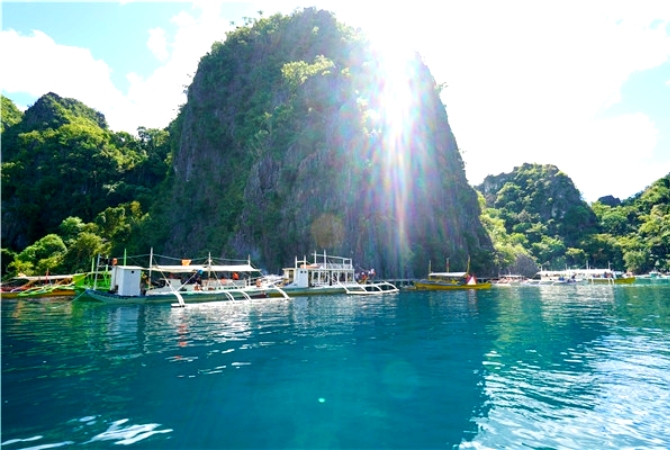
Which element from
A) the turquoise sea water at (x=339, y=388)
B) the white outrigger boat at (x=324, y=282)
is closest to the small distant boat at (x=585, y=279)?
the white outrigger boat at (x=324, y=282)

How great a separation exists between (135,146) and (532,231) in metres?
146

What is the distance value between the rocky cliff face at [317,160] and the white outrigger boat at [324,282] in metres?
6.87

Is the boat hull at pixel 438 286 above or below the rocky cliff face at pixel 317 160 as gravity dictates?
below

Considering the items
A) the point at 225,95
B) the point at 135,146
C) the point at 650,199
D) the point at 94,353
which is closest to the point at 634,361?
the point at 94,353

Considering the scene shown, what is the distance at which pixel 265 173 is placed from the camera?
73.8 metres

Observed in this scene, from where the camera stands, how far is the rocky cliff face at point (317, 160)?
6669cm

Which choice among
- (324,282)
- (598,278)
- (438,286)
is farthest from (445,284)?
(598,278)

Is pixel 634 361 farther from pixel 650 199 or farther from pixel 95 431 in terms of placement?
pixel 650 199

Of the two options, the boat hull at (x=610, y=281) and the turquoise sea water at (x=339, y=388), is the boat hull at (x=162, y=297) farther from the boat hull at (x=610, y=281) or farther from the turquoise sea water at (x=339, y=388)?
the boat hull at (x=610, y=281)

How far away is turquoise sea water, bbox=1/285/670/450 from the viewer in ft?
25.0

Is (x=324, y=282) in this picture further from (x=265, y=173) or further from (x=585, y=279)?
(x=585, y=279)

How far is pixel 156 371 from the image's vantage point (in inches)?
488

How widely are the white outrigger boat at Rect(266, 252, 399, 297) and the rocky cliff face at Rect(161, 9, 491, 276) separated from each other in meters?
6.87

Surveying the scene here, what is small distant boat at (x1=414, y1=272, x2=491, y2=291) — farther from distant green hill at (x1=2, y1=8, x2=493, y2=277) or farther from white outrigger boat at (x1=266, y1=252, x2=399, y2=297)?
distant green hill at (x1=2, y1=8, x2=493, y2=277)
